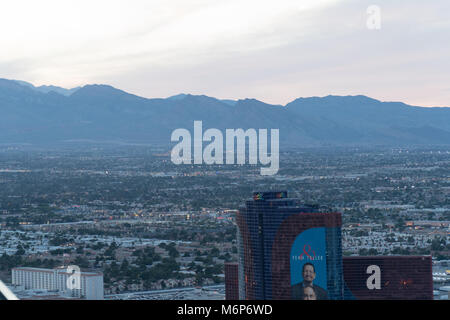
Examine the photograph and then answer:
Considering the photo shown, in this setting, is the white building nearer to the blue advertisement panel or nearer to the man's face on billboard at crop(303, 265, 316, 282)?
the blue advertisement panel

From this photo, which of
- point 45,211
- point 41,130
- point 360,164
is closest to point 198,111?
point 41,130

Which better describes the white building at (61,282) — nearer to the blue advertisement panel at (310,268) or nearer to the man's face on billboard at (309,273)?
the blue advertisement panel at (310,268)

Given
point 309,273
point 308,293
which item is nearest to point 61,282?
point 308,293
